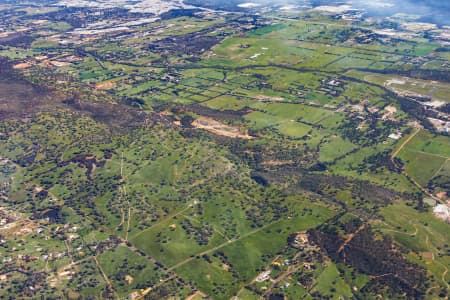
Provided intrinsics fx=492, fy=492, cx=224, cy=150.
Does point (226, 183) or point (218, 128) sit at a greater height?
point (218, 128)

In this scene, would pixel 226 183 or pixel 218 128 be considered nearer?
pixel 226 183

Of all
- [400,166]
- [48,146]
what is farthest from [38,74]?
[400,166]

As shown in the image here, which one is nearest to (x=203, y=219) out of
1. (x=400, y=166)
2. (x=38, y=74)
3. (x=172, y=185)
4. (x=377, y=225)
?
(x=172, y=185)

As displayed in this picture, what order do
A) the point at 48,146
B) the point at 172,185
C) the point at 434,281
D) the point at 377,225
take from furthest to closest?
the point at 48,146 < the point at 172,185 < the point at 377,225 < the point at 434,281

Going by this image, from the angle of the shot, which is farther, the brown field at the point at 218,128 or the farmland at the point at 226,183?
the brown field at the point at 218,128

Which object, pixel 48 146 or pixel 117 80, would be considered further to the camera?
pixel 117 80

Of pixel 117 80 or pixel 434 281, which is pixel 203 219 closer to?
pixel 434 281

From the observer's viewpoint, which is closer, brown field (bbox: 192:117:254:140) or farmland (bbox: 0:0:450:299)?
farmland (bbox: 0:0:450:299)

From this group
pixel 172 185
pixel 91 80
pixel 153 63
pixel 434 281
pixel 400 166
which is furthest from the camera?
pixel 153 63

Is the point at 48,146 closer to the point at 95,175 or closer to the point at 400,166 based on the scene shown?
the point at 95,175
